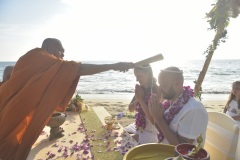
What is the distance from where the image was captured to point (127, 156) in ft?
7.04

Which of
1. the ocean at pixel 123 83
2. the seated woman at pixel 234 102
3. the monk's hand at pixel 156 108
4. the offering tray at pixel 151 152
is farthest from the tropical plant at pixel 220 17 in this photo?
the ocean at pixel 123 83

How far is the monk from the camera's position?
3227 mm

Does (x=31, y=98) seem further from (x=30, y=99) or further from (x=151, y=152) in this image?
(x=151, y=152)

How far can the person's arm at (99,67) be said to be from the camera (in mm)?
3426

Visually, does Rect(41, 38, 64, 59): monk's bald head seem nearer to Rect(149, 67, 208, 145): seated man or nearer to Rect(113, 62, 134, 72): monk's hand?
Rect(113, 62, 134, 72): monk's hand

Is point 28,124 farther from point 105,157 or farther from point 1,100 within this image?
point 105,157

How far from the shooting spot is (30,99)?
10.7 feet

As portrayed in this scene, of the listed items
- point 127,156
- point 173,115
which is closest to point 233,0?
point 173,115

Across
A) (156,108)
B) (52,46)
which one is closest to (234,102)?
(156,108)

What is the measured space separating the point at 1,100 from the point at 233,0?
5.28 meters

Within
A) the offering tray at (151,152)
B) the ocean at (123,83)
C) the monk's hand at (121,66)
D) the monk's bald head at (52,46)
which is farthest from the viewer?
the ocean at (123,83)

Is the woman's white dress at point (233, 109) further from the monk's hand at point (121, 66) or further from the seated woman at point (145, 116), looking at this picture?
the monk's hand at point (121, 66)

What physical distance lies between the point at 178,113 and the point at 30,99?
1.98m

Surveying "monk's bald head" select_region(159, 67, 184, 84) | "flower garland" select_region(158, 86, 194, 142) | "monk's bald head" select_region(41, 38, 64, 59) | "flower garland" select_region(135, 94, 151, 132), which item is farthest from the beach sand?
"monk's bald head" select_region(159, 67, 184, 84)
